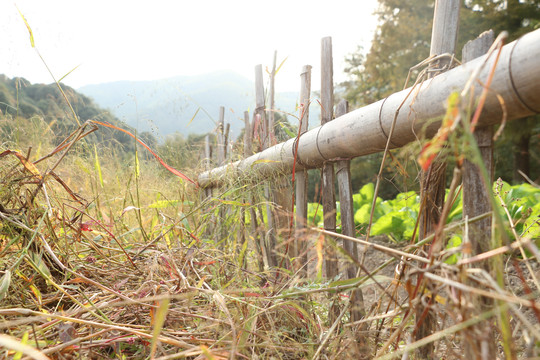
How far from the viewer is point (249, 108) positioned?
2713 millimetres

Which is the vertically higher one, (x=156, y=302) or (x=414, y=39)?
(x=414, y=39)

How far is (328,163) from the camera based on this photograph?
1.58m

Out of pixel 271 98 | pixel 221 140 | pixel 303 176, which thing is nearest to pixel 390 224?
pixel 221 140

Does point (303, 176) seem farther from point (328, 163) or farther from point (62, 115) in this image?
point (62, 115)

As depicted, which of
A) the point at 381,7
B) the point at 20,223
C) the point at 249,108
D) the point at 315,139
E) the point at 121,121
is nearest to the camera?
the point at 20,223

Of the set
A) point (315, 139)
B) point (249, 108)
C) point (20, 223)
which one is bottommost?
point (20, 223)

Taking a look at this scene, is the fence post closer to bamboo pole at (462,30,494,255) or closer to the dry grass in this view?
the dry grass

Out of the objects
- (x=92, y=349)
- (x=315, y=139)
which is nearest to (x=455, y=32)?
(x=315, y=139)

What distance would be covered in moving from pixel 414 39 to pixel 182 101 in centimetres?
1033

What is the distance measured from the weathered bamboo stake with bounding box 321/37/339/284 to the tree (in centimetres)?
749

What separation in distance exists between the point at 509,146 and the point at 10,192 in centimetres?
1126

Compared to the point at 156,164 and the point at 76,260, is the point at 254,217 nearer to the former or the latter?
the point at 156,164

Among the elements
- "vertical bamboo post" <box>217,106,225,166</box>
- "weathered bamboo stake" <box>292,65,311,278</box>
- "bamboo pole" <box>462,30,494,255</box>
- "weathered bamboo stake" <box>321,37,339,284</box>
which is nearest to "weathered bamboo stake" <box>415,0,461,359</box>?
"bamboo pole" <box>462,30,494,255</box>

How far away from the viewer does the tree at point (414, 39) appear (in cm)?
849
